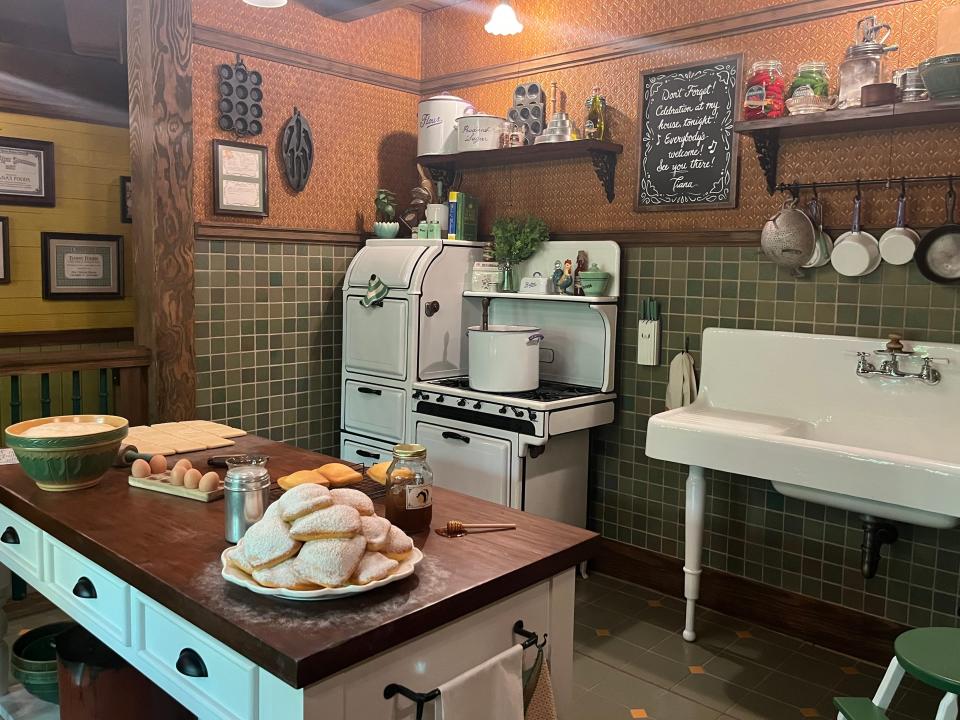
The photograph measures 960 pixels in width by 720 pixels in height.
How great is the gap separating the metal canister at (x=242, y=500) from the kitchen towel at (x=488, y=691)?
1.71 ft

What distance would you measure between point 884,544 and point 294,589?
2473 mm

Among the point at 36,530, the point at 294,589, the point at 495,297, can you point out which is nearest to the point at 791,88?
the point at 495,297

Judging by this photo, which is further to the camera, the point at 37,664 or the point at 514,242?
the point at 514,242

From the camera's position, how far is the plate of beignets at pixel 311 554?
4.51 feet

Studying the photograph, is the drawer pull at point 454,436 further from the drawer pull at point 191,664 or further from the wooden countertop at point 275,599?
the drawer pull at point 191,664

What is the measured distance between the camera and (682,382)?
3.48 meters

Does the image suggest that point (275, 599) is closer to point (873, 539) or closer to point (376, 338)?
point (873, 539)

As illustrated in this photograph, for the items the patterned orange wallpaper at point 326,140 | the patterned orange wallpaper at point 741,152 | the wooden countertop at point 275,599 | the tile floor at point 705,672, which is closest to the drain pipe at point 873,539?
the tile floor at point 705,672

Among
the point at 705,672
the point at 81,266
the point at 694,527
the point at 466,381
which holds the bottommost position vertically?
the point at 705,672

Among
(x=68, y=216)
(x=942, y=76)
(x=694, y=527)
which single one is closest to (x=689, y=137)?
(x=942, y=76)

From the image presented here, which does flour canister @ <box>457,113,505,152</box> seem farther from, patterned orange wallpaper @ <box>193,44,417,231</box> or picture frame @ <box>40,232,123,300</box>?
picture frame @ <box>40,232,123,300</box>

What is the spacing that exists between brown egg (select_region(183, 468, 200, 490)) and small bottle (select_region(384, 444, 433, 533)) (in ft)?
1.67

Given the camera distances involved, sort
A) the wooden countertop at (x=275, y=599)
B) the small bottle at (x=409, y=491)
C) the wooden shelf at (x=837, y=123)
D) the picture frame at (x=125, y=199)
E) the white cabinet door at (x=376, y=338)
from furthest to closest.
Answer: the picture frame at (x=125, y=199)
the white cabinet door at (x=376, y=338)
the wooden shelf at (x=837, y=123)
the small bottle at (x=409, y=491)
the wooden countertop at (x=275, y=599)

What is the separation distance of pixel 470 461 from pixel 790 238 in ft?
5.16
